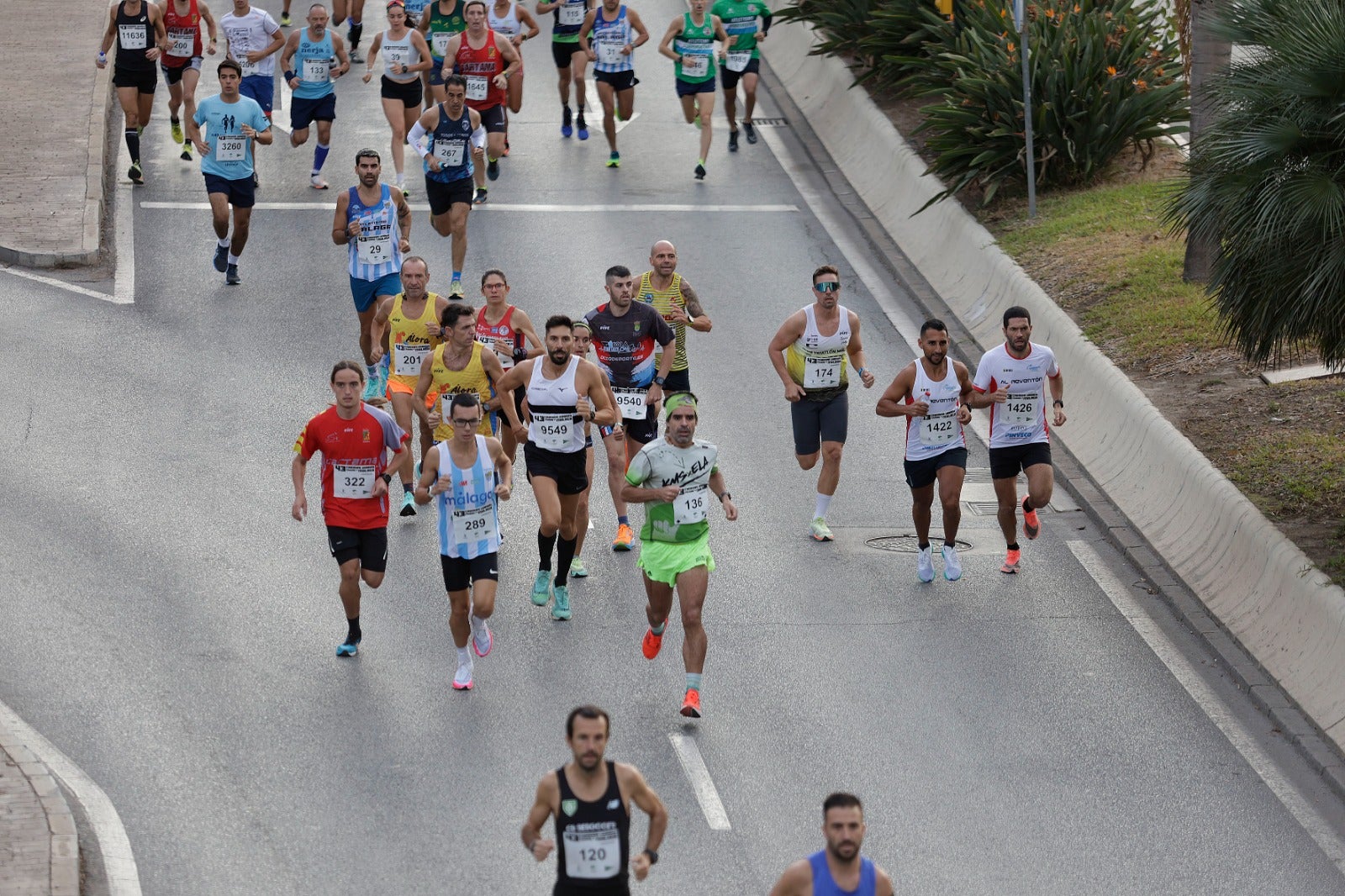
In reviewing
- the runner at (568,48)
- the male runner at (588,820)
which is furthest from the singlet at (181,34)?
the male runner at (588,820)

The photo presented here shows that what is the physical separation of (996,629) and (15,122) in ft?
51.9

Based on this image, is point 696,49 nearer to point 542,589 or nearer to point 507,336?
point 507,336

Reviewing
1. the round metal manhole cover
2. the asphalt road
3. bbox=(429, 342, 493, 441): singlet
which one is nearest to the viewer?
→ the asphalt road

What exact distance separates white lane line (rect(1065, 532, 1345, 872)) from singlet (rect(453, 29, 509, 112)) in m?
9.44

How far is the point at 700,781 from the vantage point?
35.1 feet

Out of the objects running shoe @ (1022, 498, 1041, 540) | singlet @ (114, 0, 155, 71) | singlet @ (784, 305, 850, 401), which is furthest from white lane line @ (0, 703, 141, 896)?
singlet @ (114, 0, 155, 71)

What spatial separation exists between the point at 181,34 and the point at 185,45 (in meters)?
0.16

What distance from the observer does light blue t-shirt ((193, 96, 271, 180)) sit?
18.6m

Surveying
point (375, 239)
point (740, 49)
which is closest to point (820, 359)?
point (375, 239)

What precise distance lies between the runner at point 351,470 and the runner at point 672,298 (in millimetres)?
3078

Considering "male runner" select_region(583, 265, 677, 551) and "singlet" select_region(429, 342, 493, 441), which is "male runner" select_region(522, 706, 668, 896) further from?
"male runner" select_region(583, 265, 677, 551)

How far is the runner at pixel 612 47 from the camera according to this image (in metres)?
23.0

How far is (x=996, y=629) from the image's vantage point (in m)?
12.8

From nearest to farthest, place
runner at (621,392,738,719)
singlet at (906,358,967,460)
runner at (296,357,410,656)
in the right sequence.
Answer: runner at (621,392,738,719) < runner at (296,357,410,656) < singlet at (906,358,967,460)
